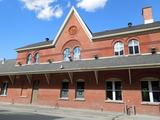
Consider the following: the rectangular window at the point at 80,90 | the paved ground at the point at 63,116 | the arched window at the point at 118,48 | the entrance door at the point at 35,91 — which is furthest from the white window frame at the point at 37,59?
the arched window at the point at 118,48

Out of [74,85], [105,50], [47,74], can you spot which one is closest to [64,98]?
[74,85]

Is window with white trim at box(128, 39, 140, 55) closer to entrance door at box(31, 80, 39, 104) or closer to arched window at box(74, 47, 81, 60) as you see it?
arched window at box(74, 47, 81, 60)

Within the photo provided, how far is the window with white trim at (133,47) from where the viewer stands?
17484mm

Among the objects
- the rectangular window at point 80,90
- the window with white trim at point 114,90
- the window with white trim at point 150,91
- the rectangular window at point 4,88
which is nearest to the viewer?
the window with white trim at point 150,91

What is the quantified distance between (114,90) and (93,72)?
8.36 ft

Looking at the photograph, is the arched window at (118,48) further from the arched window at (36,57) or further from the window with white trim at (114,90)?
the arched window at (36,57)

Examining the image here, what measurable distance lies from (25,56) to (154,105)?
17275 millimetres

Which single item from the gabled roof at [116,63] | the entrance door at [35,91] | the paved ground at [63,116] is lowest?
the paved ground at [63,116]

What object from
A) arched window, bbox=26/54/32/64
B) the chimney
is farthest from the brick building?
arched window, bbox=26/54/32/64

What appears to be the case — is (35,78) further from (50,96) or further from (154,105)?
(154,105)

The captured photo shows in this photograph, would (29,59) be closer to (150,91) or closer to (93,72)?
(93,72)

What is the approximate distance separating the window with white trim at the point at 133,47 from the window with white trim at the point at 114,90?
135 inches

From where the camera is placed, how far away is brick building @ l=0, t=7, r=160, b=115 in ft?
49.4

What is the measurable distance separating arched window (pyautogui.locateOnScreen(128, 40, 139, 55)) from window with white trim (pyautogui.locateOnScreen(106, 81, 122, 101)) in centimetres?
344
